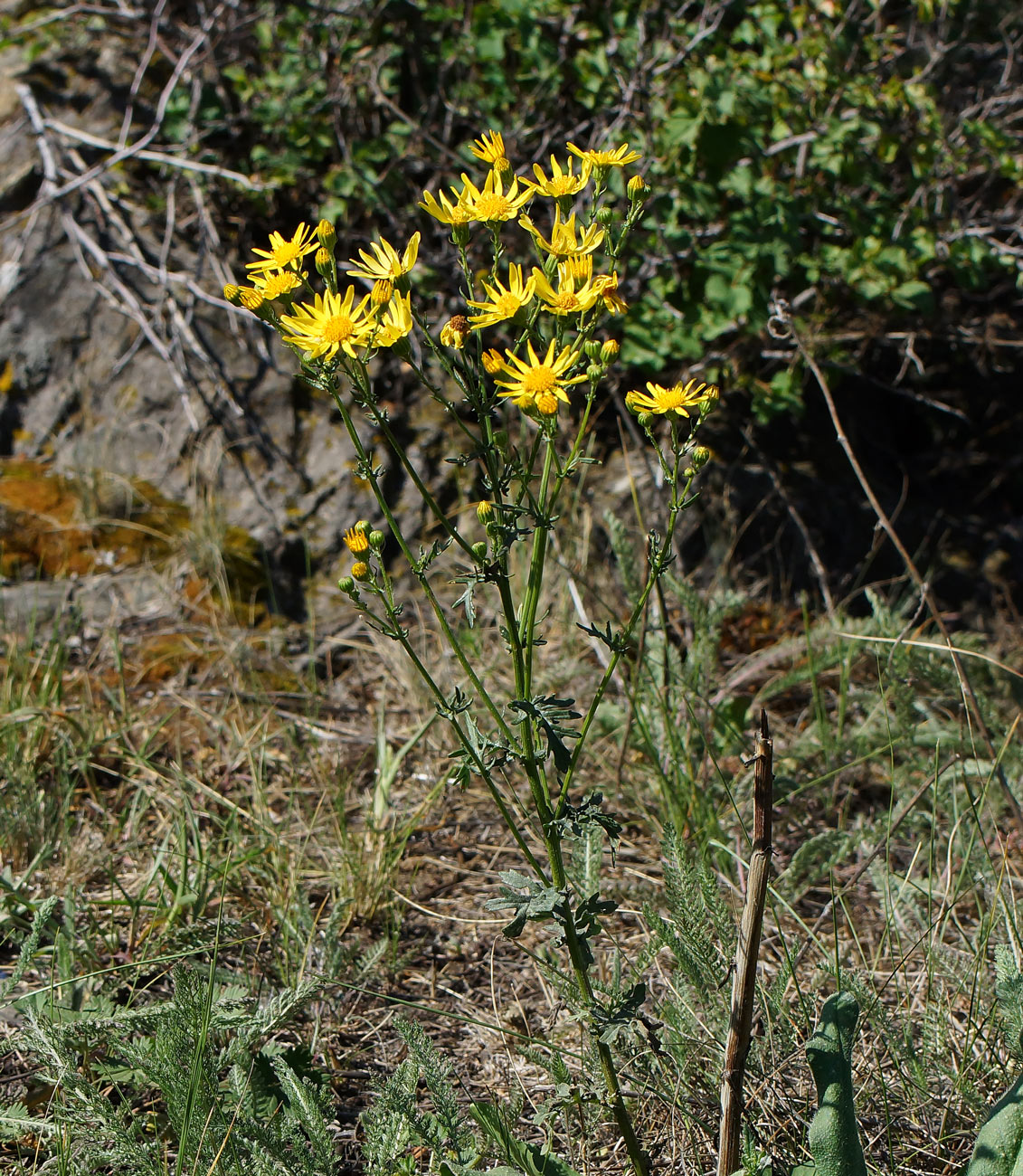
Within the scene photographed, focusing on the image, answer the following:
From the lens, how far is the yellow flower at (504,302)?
3.86ft

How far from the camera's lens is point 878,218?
9.85 feet

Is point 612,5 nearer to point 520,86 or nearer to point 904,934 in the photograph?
point 520,86

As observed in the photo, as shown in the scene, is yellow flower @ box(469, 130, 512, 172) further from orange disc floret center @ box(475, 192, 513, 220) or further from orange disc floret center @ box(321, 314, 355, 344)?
orange disc floret center @ box(321, 314, 355, 344)

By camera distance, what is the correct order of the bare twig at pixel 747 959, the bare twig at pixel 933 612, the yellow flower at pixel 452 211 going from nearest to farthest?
the bare twig at pixel 747 959 → the yellow flower at pixel 452 211 → the bare twig at pixel 933 612

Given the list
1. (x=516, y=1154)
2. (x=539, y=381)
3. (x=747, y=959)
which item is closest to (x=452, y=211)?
(x=539, y=381)

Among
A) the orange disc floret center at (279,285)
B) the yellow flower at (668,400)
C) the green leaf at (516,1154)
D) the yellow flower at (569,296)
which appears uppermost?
the orange disc floret center at (279,285)

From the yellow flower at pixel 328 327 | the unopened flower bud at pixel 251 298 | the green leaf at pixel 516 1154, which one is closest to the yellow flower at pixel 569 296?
the yellow flower at pixel 328 327

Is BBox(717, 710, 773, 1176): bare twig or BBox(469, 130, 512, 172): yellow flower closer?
BBox(717, 710, 773, 1176): bare twig

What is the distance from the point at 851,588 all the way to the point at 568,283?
2.30 m

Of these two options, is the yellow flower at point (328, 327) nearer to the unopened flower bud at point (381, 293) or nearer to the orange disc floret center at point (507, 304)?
the unopened flower bud at point (381, 293)

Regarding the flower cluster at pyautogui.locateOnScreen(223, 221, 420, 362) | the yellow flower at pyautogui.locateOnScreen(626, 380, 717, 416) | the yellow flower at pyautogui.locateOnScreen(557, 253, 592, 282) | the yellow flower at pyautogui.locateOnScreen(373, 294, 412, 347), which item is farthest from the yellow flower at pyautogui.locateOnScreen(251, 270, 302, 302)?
the yellow flower at pyautogui.locateOnScreen(626, 380, 717, 416)

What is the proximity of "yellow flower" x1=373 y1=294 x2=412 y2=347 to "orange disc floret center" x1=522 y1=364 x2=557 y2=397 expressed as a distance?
15 centimetres

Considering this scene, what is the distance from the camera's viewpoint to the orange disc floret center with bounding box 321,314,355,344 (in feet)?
3.77

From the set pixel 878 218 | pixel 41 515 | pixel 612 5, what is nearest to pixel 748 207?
pixel 878 218
